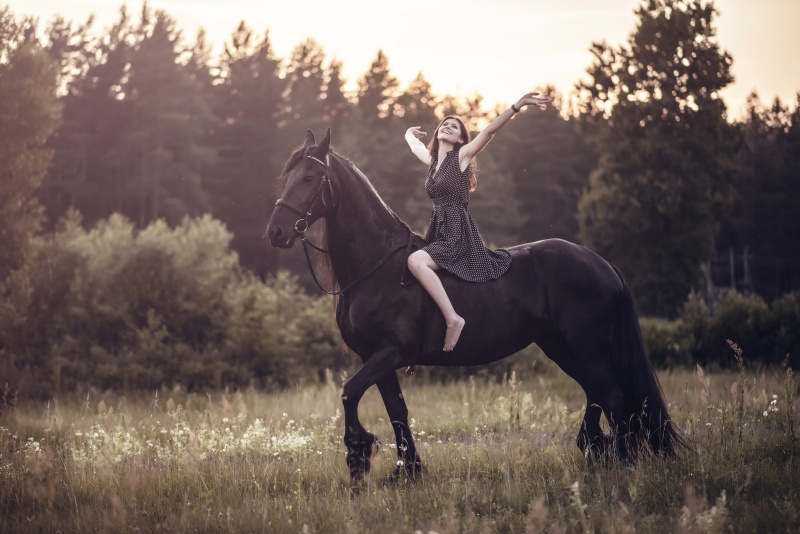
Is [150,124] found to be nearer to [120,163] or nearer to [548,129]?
[120,163]

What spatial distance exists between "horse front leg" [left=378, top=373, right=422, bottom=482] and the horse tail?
187 centimetres

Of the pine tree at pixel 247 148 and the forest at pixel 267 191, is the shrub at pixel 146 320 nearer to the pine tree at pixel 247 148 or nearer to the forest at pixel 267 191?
the forest at pixel 267 191

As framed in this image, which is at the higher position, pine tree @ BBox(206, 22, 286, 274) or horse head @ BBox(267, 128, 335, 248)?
pine tree @ BBox(206, 22, 286, 274)

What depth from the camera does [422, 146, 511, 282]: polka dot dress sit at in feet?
22.1

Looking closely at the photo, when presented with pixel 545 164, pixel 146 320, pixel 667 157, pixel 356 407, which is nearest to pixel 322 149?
pixel 356 407

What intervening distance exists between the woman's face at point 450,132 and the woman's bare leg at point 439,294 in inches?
42.9

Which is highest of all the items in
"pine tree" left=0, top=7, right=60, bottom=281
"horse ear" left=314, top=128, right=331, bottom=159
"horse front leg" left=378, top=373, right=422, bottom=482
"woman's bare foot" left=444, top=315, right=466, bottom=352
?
"pine tree" left=0, top=7, right=60, bottom=281

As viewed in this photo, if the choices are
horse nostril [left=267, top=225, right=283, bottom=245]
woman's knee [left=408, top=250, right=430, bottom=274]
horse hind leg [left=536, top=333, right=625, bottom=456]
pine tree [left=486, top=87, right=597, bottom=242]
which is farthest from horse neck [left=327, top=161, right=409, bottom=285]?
pine tree [left=486, top=87, right=597, bottom=242]

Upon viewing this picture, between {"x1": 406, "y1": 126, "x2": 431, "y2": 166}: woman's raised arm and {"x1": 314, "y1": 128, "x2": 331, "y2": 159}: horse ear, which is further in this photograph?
{"x1": 406, "y1": 126, "x2": 431, "y2": 166}: woman's raised arm

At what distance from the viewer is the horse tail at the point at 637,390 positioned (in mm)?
6758

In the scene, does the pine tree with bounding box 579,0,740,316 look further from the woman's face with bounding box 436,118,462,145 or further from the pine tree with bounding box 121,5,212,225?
the woman's face with bounding box 436,118,462,145

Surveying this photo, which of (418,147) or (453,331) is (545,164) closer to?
(418,147)

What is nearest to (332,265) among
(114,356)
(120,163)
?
(114,356)

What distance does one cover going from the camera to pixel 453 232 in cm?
680
